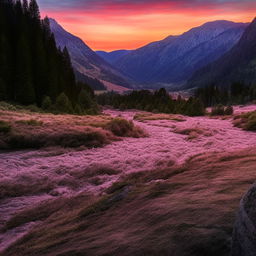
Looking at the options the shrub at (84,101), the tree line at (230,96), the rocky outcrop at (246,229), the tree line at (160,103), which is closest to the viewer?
the rocky outcrop at (246,229)

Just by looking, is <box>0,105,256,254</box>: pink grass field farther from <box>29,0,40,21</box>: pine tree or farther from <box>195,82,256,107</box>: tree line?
<box>195,82,256,107</box>: tree line

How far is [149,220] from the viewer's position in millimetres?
6703

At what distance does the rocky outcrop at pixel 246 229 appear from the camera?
4.11m

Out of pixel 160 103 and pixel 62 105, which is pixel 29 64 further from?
pixel 160 103

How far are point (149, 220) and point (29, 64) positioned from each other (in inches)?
2040

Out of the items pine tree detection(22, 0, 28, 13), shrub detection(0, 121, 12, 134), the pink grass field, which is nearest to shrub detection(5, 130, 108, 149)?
shrub detection(0, 121, 12, 134)

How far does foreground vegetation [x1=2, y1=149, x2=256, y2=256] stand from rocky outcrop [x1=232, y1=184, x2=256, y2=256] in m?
0.54

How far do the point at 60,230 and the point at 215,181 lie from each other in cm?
431

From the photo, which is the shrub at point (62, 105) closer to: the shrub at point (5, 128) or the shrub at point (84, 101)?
the shrub at point (84, 101)

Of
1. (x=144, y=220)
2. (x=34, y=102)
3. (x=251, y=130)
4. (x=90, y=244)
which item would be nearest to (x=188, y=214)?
(x=144, y=220)

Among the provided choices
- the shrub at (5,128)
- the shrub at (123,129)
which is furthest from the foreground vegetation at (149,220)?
the shrub at (123,129)

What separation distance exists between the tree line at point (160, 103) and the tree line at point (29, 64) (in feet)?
75.5

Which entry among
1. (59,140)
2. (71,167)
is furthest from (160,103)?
(71,167)

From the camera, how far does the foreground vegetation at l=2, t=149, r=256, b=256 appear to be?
5391 millimetres
